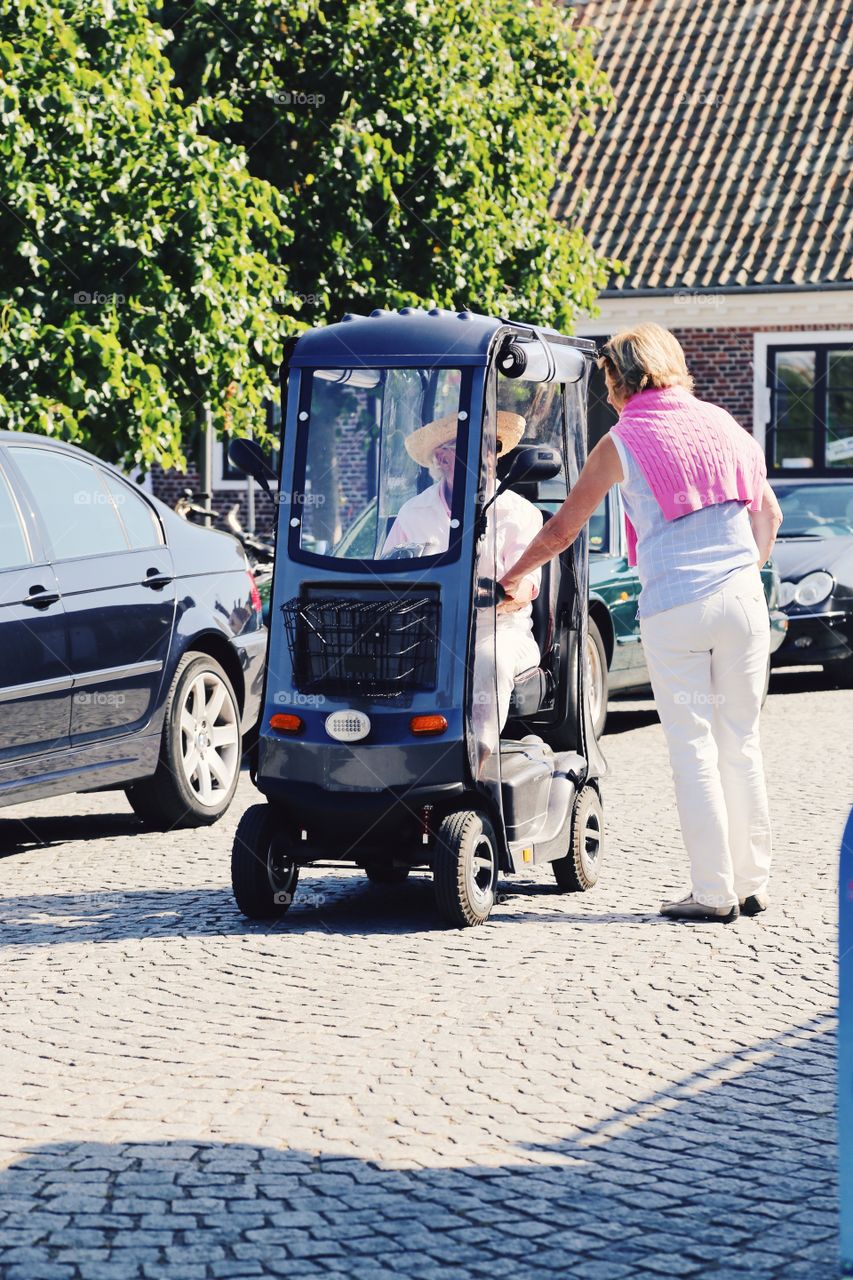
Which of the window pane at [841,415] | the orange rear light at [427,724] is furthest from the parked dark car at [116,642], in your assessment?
the window pane at [841,415]

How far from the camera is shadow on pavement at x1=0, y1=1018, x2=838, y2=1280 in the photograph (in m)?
3.70

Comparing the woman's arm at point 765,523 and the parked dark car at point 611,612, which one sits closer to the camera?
the woman's arm at point 765,523

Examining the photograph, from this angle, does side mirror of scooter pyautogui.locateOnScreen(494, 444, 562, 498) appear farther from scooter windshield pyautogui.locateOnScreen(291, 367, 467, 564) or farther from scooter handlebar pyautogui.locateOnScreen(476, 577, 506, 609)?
scooter handlebar pyautogui.locateOnScreen(476, 577, 506, 609)

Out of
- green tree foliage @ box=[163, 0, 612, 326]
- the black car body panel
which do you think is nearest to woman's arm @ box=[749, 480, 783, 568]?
the black car body panel

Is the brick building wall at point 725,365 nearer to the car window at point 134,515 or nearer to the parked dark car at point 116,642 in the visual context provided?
the parked dark car at point 116,642

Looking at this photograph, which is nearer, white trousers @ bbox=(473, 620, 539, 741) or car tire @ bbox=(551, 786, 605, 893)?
white trousers @ bbox=(473, 620, 539, 741)

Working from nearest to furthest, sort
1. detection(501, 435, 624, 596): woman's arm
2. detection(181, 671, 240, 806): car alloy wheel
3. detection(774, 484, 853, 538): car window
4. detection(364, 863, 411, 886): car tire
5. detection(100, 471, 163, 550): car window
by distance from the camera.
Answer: detection(501, 435, 624, 596): woman's arm, detection(364, 863, 411, 886): car tire, detection(100, 471, 163, 550): car window, detection(181, 671, 240, 806): car alloy wheel, detection(774, 484, 853, 538): car window

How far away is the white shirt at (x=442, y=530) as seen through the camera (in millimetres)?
6645

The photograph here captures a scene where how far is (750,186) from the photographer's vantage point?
25547 mm

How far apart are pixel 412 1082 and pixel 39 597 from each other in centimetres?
369

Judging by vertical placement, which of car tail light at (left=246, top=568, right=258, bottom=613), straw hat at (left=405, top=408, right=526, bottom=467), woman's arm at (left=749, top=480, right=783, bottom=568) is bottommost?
car tail light at (left=246, top=568, right=258, bottom=613)

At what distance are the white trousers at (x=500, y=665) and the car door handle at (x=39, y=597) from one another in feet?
6.75

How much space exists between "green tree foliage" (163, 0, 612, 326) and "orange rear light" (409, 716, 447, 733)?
→ 438 inches

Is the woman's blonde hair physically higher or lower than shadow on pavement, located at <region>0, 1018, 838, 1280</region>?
higher
